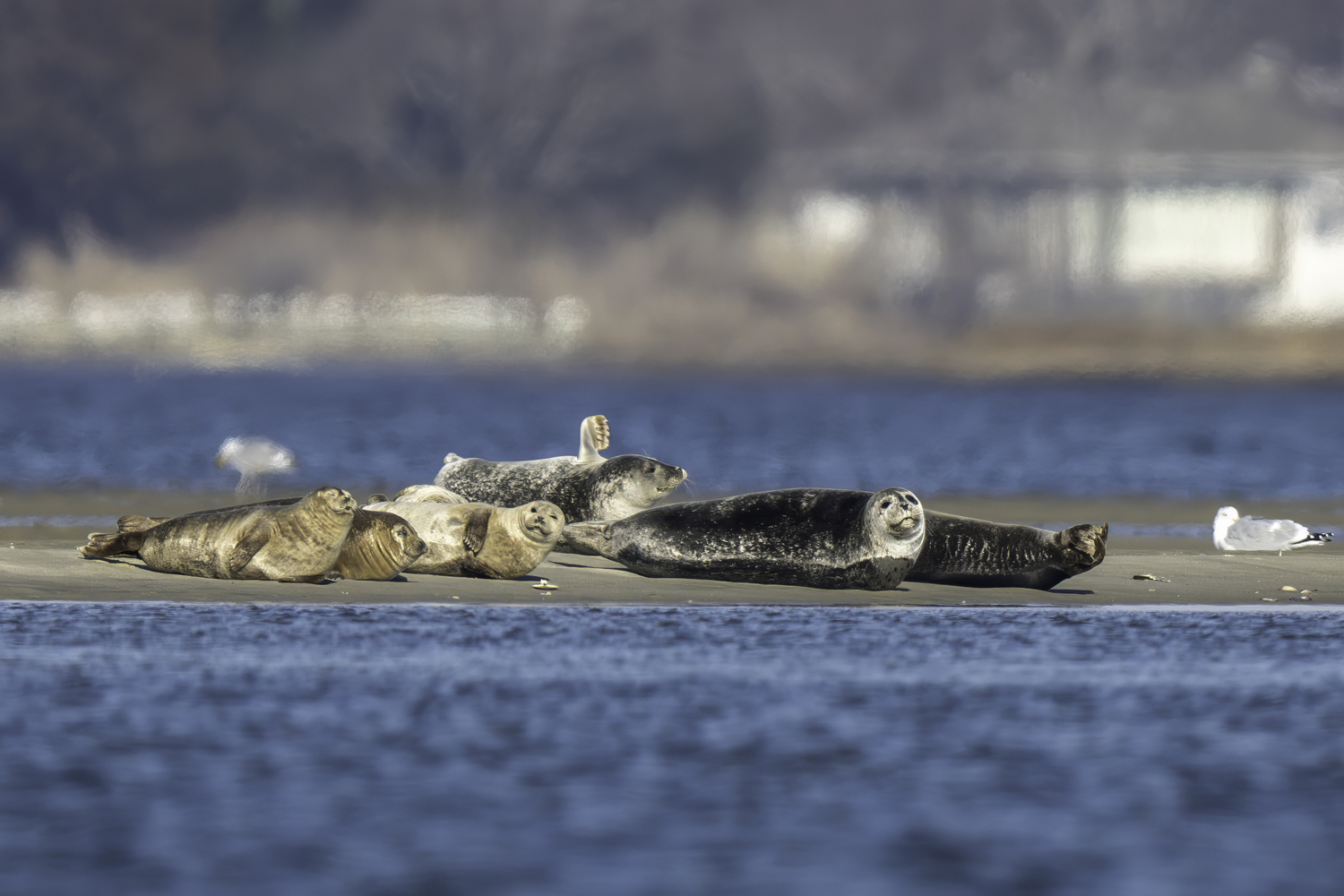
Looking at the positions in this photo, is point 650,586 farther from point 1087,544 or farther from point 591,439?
point 591,439

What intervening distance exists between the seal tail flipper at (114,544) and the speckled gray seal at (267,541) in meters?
0.44

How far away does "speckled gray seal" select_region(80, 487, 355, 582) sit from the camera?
534 inches

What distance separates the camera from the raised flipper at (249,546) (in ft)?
45.0

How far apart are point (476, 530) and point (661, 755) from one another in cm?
650

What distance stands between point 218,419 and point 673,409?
28209 millimetres

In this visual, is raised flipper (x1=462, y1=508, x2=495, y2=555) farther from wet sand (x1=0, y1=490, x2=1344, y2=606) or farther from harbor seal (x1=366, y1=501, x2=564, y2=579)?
wet sand (x1=0, y1=490, x2=1344, y2=606)

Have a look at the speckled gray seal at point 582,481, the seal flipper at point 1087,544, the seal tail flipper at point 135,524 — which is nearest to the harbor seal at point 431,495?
the speckled gray seal at point 582,481

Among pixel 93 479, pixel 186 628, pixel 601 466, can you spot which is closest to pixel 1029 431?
pixel 93 479

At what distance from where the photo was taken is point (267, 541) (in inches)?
541

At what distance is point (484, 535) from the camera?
14469 millimetres

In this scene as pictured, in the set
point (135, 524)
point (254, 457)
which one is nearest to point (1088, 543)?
point (135, 524)

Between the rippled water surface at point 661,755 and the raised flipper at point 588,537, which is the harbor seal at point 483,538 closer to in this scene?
the raised flipper at point 588,537

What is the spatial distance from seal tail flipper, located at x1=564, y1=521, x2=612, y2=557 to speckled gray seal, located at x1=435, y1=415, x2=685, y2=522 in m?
1.17

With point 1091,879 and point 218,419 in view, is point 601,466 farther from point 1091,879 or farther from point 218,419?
point 218,419
